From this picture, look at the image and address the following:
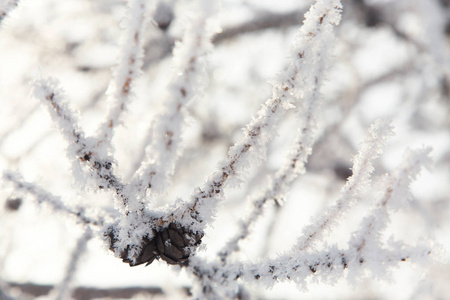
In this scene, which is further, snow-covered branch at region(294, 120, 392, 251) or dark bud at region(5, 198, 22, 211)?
dark bud at region(5, 198, 22, 211)

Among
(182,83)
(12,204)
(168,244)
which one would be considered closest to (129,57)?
(182,83)

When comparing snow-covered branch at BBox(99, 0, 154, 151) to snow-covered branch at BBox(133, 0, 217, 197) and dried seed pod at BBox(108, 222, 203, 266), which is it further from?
dried seed pod at BBox(108, 222, 203, 266)

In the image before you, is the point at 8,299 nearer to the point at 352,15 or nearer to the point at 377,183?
the point at 377,183

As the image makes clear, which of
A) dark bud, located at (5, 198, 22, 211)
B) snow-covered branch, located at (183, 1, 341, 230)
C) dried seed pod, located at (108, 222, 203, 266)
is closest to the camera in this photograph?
snow-covered branch, located at (183, 1, 341, 230)

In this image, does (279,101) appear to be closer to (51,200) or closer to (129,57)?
(129,57)

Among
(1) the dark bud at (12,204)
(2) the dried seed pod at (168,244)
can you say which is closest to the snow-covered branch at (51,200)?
(2) the dried seed pod at (168,244)

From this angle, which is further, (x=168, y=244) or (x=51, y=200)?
(x=51, y=200)

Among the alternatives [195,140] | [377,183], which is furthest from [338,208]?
[195,140]

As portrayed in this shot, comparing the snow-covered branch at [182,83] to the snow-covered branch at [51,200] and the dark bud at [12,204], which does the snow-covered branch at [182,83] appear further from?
the dark bud at [12,204]

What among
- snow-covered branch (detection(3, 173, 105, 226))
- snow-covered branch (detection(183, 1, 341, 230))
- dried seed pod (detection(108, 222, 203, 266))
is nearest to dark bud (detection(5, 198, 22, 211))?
snow-covered branch (detection(3, 173, 105, 226))
